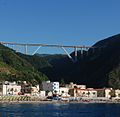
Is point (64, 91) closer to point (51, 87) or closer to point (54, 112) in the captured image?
point (51, 87)

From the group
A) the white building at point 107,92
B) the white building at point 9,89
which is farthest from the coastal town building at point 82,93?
the white building at point 9,89

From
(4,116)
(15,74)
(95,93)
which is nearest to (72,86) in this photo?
(95,93)

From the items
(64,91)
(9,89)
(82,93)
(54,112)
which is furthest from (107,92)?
(54,112)

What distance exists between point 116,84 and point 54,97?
42.6 metres

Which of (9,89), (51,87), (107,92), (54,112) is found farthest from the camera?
(107,92)

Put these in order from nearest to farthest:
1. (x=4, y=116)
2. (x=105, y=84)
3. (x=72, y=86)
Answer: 1. (x=4, y=116)
2. (x=72, y=86)
3. (x=105, y=84)

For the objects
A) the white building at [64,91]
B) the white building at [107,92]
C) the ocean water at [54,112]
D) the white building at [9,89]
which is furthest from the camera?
the white building at [107,92]

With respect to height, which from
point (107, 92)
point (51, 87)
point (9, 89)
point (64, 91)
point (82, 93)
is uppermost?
point (51, 87)

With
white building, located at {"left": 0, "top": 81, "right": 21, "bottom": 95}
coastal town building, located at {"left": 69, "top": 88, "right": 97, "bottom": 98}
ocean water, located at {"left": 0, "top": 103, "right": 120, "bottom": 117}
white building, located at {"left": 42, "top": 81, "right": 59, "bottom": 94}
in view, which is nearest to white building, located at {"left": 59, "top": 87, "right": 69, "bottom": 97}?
white building, located at {"left": 42, "top": 81, "right": 59, "bottom": 94}

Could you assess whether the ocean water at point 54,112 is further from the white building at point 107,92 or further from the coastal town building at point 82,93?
the white building at point 107,92

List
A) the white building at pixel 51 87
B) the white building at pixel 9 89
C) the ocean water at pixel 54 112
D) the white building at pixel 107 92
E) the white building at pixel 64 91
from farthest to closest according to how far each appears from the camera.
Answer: the white building at pixel 107 92
the white building at pixel 51 87
the white building at pixel 64 91
the white building at pixel 9 89
the ocean water at pixel 54 112

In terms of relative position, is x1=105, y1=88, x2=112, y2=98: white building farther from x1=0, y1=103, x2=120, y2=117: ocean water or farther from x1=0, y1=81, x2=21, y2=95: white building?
x1=0, y1=103, x2=120, y2=117: ocean water

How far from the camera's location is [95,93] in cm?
17500

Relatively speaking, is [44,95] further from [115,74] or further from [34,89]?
[115,74]
